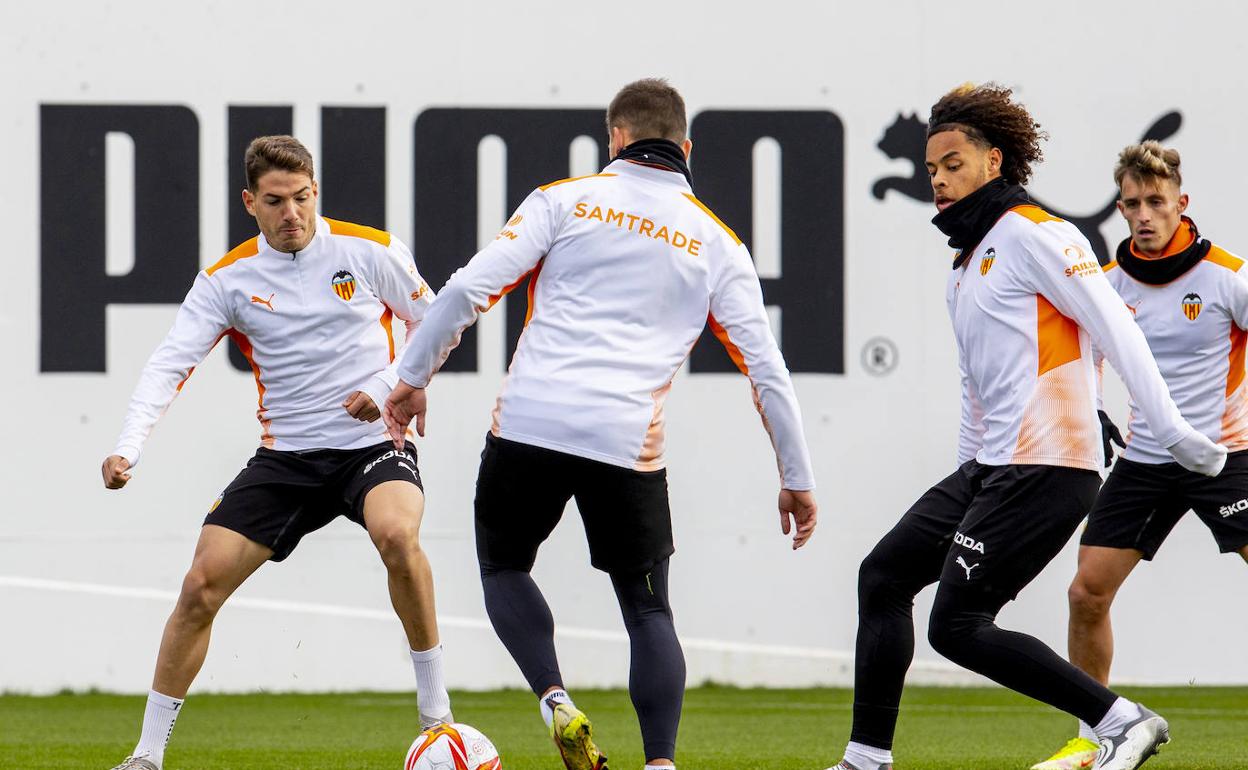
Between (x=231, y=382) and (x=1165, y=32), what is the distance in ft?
17.6

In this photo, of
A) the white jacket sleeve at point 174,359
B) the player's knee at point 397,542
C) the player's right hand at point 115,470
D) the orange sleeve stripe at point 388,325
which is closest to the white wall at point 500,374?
the orange sleeve stripe at point 388,325

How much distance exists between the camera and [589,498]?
4.00 m

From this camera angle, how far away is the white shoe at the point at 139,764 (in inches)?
183

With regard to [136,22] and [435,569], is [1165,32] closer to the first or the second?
[435,569]

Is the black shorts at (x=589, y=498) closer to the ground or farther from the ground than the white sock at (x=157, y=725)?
farther from the ground

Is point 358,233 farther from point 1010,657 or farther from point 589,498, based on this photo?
point 1010,657

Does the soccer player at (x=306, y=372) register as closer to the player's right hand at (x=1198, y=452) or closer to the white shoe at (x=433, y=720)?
the white shoe at (x=433, y=720)

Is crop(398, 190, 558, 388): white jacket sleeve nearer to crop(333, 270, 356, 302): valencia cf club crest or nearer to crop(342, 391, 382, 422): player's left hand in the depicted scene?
crop(342, 391, 382, 422): player's left hand

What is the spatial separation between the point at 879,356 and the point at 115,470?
16.2ft

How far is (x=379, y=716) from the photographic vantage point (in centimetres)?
746

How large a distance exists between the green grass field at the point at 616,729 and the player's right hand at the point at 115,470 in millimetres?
1312

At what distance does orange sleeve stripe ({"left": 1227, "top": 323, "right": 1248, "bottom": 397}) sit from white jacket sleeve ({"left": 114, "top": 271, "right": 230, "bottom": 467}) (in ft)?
11.5

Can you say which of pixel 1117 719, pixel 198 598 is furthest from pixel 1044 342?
pixel 198 598

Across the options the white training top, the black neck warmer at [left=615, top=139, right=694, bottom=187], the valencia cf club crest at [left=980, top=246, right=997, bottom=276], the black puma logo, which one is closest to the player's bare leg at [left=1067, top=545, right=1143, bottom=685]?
the white training top
